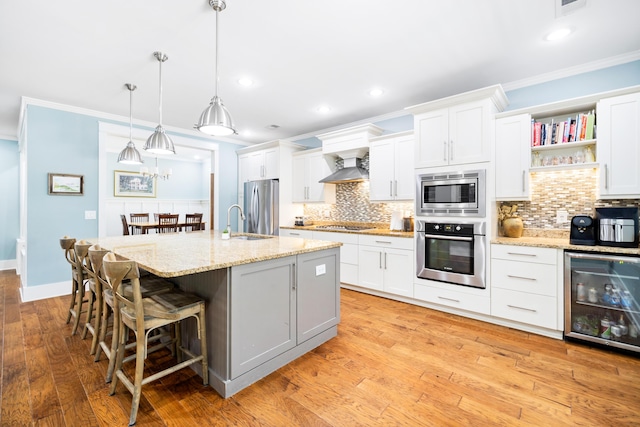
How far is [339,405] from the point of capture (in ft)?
5.92

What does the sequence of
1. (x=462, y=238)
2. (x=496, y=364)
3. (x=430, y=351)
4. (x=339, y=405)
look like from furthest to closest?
1. (x=462, y=238)
2. (x=430, y=351)
3. (x=496, y=364)
4. (x=339, y=405)

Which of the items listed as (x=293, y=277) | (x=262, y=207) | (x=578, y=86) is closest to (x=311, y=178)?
(x=262, y=207)

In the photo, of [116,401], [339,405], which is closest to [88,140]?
[116,401]

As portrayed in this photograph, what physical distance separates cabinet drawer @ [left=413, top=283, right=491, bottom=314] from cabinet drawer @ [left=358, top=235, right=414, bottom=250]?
496 millimetres

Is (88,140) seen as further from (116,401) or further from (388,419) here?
(388,419)

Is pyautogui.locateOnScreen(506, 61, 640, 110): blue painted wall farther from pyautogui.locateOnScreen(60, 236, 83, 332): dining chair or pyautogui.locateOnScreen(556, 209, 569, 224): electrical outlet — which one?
pyautogui.locateOnScreen(60, 236, 83, 332): dining chair

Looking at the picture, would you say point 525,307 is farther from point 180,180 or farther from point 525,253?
point 180,180

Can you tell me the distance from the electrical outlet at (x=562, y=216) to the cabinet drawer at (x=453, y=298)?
3.68 feet

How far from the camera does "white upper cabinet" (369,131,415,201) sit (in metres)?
3.87

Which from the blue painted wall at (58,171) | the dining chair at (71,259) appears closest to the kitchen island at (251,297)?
the dining chair at (71,259)

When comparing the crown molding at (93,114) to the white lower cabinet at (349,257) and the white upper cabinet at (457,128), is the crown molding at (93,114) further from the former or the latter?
the white upper cabinet at (457,128)

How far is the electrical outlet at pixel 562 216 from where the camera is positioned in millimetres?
3053

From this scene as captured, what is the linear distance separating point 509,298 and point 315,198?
317 centimetres

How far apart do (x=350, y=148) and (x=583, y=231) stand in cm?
290
